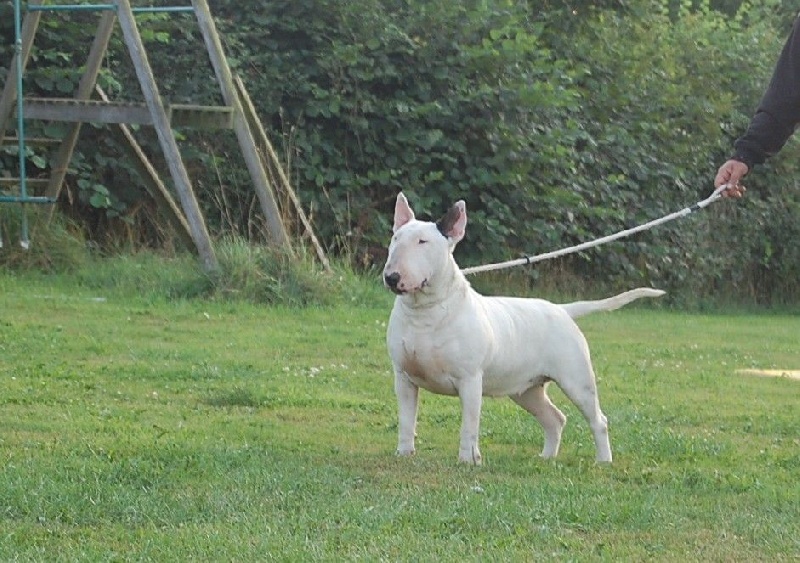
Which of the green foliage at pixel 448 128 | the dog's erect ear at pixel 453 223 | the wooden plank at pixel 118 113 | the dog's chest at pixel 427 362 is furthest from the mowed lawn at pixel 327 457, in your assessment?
the green foliage at pixel 448 128

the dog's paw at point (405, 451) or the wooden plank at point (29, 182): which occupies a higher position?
the dog's paw at point (405, 451)

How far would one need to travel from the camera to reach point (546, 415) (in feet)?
25.1

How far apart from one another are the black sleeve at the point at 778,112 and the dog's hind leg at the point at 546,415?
1.55 meters

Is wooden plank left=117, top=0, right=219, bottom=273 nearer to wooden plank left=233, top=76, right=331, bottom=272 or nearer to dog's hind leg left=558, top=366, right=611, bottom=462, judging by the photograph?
wooden plank left=233, top=76, right=331, bottom=272

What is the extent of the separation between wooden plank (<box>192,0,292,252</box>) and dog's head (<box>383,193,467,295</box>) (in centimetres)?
739

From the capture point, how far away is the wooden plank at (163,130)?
13.9 metres

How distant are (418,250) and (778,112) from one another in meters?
1.78

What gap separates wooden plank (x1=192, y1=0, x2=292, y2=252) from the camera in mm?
14266

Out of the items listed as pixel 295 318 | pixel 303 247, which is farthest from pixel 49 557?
pixel 303 247

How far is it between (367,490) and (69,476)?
3.95 ft

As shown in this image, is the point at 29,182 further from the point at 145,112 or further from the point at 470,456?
the point at 470,456

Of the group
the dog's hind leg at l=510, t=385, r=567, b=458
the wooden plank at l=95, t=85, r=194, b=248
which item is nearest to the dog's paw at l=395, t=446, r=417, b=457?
the dog's hind leg at l=510, t=385, r=567, b=458

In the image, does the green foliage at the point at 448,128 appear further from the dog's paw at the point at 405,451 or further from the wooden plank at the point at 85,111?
the dog's paw at the point at 405,451

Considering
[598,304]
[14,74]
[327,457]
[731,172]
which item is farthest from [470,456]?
[14,74]
